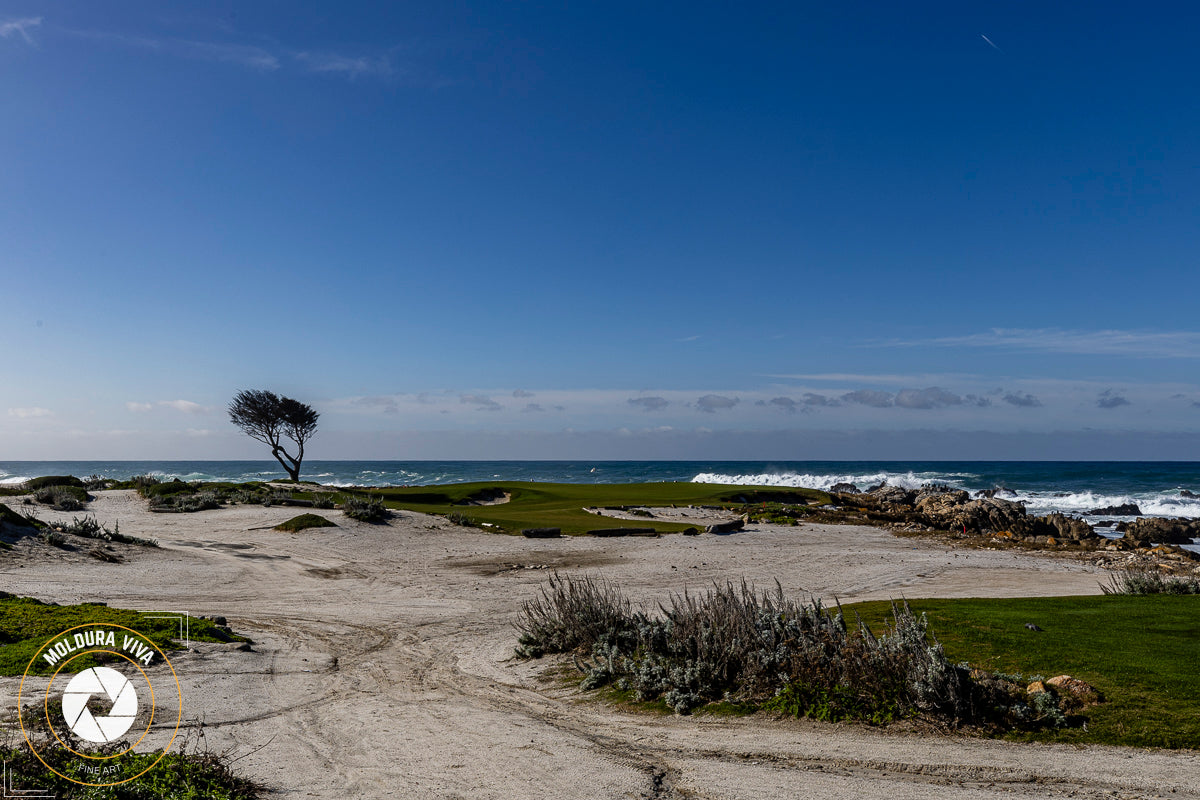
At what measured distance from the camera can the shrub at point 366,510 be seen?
25188 millimetres

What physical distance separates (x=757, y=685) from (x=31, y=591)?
13430 mm

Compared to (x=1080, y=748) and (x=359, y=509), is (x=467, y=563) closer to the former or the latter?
Result: (x=359, y=509)

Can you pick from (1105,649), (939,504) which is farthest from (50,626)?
(939,504)

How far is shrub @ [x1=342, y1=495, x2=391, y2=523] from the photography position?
992 inches

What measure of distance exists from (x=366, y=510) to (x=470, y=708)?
63.4ft

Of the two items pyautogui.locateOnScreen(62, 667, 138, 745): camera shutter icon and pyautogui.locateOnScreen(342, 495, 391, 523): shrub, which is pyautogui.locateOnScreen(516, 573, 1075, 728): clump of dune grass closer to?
pyautogui.locateOnScreen(62, 667, 138, 745): camera shutter icon

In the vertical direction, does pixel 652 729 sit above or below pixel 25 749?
below

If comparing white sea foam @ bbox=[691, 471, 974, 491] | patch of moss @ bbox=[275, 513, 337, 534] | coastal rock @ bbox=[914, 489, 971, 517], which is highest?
patch of moss @ bbox=[275, 513, 337, 534]

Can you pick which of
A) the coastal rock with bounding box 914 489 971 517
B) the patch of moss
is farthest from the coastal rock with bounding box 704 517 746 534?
the coastal rock with bounding box 914 489 971 517

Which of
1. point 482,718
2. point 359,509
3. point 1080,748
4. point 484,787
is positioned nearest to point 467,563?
point 359,509

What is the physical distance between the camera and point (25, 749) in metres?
4.85

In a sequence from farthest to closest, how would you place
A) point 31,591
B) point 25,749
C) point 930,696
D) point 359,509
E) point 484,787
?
point 359,509
point 31,591
point 930,696
point 484,787
point 25,749

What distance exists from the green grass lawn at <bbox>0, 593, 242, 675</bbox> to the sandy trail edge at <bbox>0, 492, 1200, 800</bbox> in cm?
53

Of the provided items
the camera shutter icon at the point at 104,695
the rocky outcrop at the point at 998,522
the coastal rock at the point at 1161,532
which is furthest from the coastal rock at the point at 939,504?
the camera shutter icon at the point at 104,695
